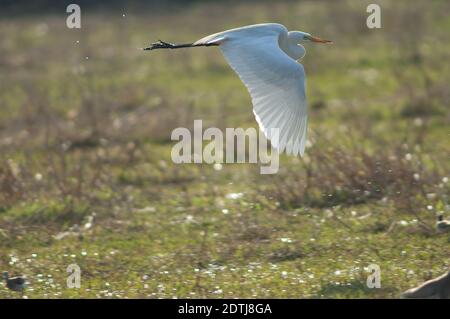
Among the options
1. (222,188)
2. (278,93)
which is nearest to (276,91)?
(278,93)

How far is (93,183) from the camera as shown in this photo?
7867mm

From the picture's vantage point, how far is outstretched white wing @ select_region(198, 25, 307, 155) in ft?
19.4

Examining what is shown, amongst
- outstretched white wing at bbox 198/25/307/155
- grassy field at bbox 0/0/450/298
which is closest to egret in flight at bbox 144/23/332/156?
outstretched white wing at bbox 198/25/307/155

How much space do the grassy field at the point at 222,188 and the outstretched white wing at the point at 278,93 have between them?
723 millimetres

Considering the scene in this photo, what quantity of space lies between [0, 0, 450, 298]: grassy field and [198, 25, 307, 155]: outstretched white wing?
723mm

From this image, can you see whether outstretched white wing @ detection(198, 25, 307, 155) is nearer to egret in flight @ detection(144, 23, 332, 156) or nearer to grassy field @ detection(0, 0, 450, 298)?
egret in flight @ detection(144, 23, 332, 156)

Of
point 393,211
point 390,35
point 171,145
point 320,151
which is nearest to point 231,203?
point 320,151

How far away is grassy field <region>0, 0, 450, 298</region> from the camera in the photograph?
19.1 ft

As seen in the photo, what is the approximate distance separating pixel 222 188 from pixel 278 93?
218 centimetres

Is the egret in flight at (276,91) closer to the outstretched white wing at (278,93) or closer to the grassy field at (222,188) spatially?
the outstretched white wing at (278,93)

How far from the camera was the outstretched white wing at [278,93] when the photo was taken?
591 centimetres

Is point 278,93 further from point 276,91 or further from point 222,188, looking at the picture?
point 222,188

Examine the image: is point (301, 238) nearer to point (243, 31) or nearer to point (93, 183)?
point (243, 31)

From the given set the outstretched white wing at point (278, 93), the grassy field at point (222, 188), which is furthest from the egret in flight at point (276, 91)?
the grassy field at point (222, 188)
